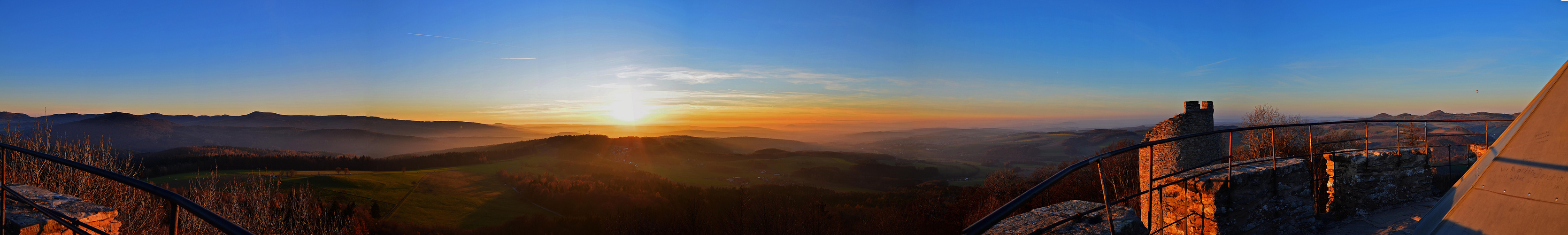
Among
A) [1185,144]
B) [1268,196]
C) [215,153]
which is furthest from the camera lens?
[215,153]

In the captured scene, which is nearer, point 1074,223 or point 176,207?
point 176,207

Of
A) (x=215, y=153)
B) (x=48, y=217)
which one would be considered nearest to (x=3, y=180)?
(x=48, y=217)

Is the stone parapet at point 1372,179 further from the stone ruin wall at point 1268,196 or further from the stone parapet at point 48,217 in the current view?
the stone parapet at point 48,217

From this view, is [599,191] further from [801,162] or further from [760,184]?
[801,162]

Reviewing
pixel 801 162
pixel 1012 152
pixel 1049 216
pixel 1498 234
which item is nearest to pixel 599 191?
pixel 801 162

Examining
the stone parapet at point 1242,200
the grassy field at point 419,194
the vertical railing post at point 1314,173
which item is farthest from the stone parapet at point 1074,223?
the grassy field at point 419,194

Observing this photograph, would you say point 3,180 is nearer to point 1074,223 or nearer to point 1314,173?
point 1074,223

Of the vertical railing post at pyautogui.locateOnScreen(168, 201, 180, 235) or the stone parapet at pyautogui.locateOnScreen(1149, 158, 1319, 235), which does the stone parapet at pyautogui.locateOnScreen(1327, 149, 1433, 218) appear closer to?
the stone parapet at pyautogui.locateOnScreen(1149, 158, 1319, 235)
